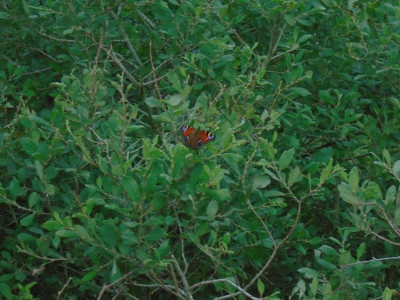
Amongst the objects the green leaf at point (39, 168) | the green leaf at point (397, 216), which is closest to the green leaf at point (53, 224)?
the green leaf at point (39, 168)

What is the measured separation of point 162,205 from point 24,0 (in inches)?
64.4

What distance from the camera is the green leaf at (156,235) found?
104 inches

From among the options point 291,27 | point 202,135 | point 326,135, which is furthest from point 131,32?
point 202,135

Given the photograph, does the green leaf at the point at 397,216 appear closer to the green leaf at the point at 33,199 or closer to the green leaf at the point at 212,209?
the green leaf at the point at 212,209

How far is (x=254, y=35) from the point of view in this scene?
3.96m

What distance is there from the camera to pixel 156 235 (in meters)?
2.64

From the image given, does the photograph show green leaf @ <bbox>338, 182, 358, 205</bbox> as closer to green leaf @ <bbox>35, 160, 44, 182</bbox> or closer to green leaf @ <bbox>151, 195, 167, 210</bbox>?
green leaf @ <bbox>151, 195, 167, 210</bbox>

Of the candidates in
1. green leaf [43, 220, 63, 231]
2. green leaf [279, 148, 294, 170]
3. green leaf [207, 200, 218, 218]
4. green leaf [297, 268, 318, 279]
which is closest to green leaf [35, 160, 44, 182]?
green leaf [43, 220, 63, 231]

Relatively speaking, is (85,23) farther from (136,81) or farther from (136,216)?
(136,216)

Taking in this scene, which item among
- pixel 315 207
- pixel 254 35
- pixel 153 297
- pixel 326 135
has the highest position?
pixel 254 35

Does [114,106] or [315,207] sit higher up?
[114,106]

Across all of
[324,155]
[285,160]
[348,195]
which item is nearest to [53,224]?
[285,160]

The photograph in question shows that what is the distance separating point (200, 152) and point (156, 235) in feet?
1.06

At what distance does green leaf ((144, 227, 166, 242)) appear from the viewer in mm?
2635
